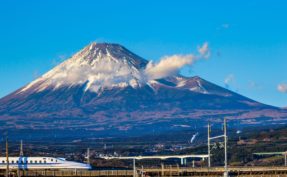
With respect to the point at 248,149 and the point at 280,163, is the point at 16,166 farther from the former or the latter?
the point at 248,149

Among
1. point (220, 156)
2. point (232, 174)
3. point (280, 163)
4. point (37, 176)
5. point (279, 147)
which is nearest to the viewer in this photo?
point (37, 176)

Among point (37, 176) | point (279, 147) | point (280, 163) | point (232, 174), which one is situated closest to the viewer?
point (37, 176)

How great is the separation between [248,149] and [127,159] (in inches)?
987

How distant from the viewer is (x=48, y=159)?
128 m

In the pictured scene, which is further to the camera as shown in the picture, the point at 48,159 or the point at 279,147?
the point at 279,147

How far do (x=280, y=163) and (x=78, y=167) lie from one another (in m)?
43.8

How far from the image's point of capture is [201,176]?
117750 millimetres

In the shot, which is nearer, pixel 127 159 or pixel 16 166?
pixel 16 166

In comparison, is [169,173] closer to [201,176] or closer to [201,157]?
[201,176]

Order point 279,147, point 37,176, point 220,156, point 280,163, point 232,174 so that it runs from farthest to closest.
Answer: point 279,147, point 220,156, point 280,163, point 232,174, point 37,176

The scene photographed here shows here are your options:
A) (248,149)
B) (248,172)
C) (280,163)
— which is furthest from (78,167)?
(248,149)

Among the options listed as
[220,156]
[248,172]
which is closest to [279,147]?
[220,156]

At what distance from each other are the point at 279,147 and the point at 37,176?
92239 millimetres

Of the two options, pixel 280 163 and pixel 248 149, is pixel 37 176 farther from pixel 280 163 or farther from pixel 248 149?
pixel 248 149
